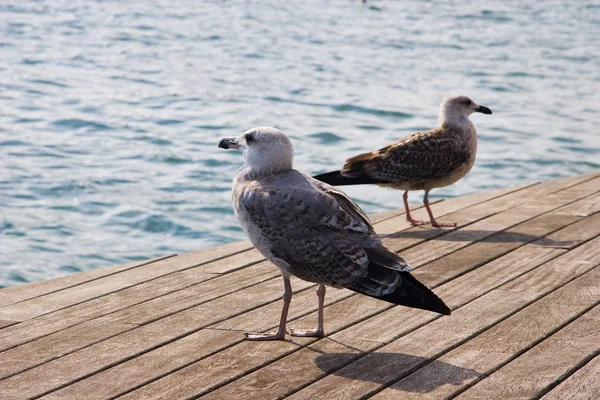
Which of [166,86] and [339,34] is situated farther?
[339,34]

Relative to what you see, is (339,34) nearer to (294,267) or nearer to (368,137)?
(368,137)

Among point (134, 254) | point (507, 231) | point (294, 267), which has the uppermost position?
point (294, 267)

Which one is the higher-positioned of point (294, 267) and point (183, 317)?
point (294, 267)

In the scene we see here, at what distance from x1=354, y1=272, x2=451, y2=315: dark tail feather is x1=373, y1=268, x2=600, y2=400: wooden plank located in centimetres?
25

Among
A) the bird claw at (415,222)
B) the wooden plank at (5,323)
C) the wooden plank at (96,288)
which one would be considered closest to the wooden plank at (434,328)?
the bird claw at (415,222)

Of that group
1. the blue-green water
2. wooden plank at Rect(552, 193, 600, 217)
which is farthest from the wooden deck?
the blue-green water

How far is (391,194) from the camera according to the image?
37.9 ft

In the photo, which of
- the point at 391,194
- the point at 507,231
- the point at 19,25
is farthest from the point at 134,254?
the point at 19,25

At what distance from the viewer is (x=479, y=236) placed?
21.0 ft

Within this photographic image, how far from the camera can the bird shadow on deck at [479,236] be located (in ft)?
20.2

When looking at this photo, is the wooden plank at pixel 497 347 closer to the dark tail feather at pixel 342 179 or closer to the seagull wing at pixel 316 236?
the seagull wing at pixel 316 236

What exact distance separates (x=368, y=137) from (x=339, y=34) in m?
9.44

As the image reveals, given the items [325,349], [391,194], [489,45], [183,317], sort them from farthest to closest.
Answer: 1. [489,45]
2. [391,194]
3. [183,317]
4. [325,349]

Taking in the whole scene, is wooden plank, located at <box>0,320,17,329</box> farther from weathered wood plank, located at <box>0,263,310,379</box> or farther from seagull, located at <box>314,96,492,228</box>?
seagull, located at <box>314,96,492,228</box>
